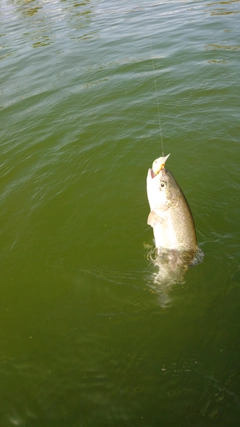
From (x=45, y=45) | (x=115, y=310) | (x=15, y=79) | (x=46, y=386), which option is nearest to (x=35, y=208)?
(x=115, y=310)


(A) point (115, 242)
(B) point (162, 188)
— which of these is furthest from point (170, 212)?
(A) point (115, 242)

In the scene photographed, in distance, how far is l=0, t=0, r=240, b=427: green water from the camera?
4.35 m

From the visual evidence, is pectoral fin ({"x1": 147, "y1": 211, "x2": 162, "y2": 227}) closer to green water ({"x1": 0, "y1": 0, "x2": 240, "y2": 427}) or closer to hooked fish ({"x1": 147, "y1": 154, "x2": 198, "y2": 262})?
hooked fish ({"x1": 147, "y1": 154, "x2": 198, "y2": 262})

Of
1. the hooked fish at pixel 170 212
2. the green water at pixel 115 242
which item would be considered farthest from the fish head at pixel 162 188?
the green water at pixel 115 242

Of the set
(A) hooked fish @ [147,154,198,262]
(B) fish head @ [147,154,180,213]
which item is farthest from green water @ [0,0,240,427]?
(B) fish head @ [147,154,180,213]

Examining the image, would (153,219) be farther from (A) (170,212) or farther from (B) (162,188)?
(B) (162,188)

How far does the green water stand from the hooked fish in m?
0.67

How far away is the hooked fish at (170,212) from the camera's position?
5.09 m

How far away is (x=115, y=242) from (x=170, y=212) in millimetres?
1607

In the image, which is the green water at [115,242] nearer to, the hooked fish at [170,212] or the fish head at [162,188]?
the hooked fish at [170,212]

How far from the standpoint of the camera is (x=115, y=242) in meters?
6.38

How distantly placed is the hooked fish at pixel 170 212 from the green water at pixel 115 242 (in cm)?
67

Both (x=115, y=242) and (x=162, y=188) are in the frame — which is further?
(x=115, y=242)

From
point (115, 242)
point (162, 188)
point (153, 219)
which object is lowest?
point (115, 242)
